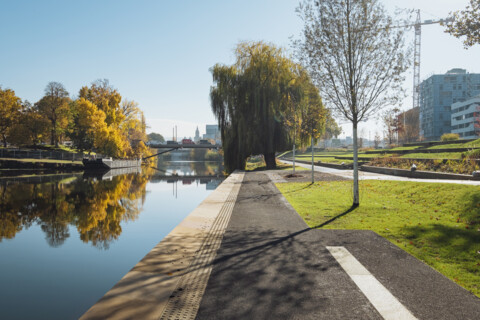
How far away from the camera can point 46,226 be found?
12500mm

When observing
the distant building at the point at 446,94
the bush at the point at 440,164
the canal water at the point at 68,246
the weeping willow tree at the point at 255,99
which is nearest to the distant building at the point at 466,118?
the distant building at the point at 446,94

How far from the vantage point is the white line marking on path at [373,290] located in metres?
4.05

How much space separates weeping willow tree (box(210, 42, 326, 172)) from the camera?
31.4m

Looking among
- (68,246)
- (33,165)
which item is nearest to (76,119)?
(33,165)

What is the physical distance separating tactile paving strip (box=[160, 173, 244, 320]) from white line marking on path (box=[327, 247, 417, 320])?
8.24 ft

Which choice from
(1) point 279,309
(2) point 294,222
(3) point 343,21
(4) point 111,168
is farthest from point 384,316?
(4) point 111,168

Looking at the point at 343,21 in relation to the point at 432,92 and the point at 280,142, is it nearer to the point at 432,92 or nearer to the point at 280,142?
the point at 280,142

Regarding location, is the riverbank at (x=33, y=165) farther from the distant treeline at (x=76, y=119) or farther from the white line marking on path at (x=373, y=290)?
the white line marking on path at (x=373, y=290)

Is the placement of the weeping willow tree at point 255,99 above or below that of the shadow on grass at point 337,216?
above

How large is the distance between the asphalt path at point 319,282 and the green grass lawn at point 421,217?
1.68 feet

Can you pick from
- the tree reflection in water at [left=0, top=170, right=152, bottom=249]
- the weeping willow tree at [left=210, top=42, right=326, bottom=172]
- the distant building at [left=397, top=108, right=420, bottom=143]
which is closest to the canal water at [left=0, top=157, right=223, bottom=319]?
the tree reflection in water at [left=0, top=170, right=152, bottom=249]

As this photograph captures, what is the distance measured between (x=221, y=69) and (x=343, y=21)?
22.2m

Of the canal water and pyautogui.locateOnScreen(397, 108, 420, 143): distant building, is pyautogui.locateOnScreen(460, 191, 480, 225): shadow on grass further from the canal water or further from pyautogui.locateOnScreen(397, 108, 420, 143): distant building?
pyautogui.locateOnScreen(397, 108, 420, 143): distant building

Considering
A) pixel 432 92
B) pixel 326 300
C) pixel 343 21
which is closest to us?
pixel 326 300
